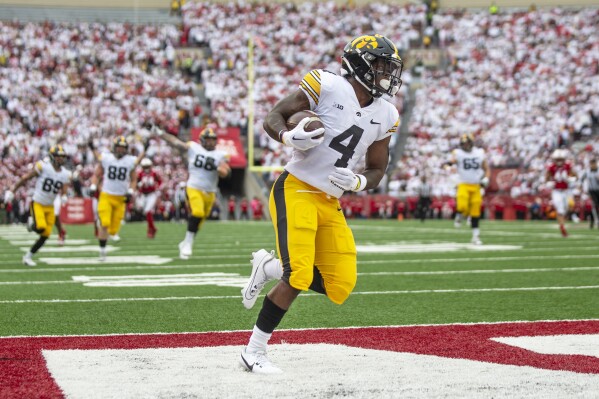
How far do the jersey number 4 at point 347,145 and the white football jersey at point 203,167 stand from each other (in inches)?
335

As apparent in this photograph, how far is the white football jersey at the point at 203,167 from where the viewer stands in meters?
13.4

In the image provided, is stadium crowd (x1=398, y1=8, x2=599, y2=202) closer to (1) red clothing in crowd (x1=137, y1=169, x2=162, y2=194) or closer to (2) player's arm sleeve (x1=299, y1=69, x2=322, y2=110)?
(1) red clothing in crowd (x1=137, y1=169, x2=162, y2=194)

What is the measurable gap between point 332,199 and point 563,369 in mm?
1474

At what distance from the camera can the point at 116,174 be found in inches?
508

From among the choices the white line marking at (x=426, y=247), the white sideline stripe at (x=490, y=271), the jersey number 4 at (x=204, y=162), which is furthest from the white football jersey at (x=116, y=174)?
the white sideline stripe at (x=490, y=271)

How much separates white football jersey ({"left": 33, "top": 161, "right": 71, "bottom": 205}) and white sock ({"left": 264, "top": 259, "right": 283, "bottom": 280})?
754 centimetres

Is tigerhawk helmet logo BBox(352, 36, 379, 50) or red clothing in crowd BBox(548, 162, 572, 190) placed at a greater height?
tigerhawk helmet logo BBox(352, 36, 379, 50)

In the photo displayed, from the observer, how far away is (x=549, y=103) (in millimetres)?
32562

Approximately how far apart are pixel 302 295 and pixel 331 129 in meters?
3.29

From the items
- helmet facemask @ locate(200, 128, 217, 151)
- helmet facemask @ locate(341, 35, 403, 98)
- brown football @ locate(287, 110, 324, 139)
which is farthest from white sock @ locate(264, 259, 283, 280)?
helmet facemask @ locate(200, 128, 217, 151)

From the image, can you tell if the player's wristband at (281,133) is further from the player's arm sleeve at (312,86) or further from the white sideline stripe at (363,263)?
the white sideline stripe at (363,263)

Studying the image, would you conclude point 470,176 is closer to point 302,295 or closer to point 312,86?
point 302,295

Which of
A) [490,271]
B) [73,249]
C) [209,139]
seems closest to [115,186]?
[209,139]

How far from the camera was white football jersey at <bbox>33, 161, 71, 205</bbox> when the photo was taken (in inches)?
474
